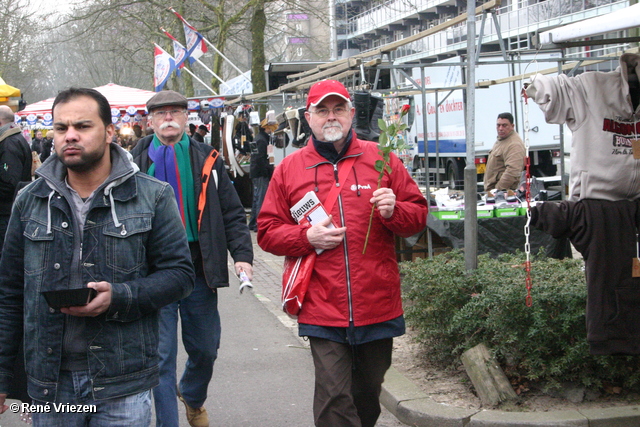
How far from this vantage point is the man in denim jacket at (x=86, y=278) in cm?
276

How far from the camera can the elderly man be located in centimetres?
967

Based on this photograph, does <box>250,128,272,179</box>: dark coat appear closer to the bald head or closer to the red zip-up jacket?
the bald head

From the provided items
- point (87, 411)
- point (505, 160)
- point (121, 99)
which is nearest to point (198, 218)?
point (87, 411)

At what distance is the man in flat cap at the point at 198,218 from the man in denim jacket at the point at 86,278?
1.49 meters

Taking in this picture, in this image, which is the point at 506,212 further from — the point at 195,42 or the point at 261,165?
the point at 195,42

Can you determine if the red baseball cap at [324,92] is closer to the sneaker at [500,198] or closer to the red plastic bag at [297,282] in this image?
the red plastic bag at [297,282]

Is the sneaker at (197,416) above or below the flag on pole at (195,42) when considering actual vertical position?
below

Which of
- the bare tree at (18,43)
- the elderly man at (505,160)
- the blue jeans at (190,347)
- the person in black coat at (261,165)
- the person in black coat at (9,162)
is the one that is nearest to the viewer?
the blue jeans at (190,347)

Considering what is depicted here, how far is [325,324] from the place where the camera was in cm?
378

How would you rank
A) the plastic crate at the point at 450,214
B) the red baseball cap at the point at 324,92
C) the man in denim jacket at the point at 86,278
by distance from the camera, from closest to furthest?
1. the man in denim jacket at the point at 86,278
2. the red baseball cap at the point at 324,92
3. the plastic crate at the point at 450,214

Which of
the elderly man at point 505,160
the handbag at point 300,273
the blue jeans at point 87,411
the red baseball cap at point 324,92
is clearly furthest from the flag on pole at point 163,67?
the blue jeans at point 87,411

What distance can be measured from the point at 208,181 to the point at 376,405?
1604 millimetres

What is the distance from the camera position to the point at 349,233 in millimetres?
3844

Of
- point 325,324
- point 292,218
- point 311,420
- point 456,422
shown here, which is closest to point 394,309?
point 325,324
